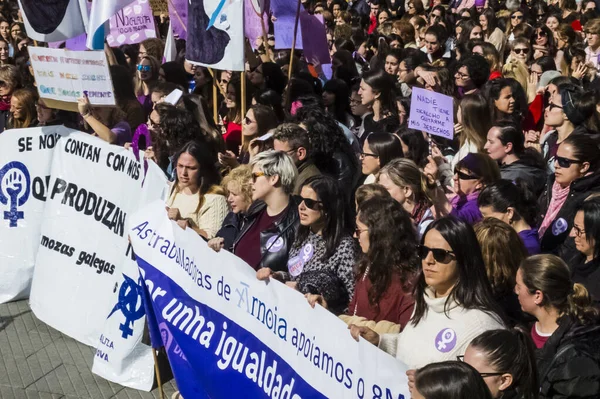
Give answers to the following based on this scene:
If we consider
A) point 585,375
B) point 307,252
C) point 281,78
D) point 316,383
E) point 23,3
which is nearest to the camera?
point 585,375


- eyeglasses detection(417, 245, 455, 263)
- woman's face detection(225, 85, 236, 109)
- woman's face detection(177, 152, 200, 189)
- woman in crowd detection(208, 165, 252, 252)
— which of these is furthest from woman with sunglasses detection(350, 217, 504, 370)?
woman's face detection(225, 85, 236, 109)

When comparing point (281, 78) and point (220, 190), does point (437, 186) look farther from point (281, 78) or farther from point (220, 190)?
point (281, 78)

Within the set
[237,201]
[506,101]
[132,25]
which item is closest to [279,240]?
[237,201]

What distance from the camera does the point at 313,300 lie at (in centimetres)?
466

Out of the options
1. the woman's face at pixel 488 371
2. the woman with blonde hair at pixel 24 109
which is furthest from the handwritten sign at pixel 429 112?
the woman's face at pixel 488 371

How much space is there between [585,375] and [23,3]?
633cm

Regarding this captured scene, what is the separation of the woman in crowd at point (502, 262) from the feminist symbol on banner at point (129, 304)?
260 cm

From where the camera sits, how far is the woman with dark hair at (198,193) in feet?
21.9

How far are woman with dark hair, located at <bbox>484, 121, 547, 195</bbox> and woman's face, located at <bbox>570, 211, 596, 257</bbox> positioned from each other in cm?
156

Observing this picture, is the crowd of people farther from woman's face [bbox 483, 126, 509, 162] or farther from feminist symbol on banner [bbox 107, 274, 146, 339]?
feminist symbol on banner [bbox 107, 274, 146, 339]

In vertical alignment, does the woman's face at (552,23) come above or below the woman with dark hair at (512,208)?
below

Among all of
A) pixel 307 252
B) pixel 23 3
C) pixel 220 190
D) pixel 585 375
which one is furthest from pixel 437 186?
pixel 23 3

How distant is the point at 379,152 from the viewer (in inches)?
274

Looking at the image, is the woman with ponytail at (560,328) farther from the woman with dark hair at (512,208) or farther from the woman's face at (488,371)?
the woman with dark hair at (512,208)
